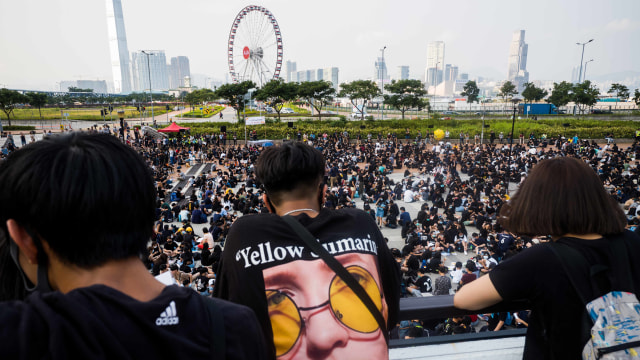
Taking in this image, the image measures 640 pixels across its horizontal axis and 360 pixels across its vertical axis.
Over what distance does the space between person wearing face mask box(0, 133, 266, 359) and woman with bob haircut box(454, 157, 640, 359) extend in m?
0.89

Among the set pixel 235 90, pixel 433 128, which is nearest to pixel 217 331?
pixel 433 128

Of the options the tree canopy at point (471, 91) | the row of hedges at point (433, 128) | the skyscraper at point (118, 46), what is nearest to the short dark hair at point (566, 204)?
the row of hedges at point (433, 128)

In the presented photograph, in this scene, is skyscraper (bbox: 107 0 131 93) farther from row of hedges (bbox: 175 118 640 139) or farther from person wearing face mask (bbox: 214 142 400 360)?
person wearing face mask (bbox: 214 142 400 360)

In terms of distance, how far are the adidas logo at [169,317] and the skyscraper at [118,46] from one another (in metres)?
177

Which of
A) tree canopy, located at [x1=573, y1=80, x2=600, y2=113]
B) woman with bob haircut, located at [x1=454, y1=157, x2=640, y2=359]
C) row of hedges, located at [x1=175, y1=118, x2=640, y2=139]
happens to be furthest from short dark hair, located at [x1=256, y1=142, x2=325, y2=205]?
tree canopy, located at [x1=573, y1=80, x2=600, y2=113]

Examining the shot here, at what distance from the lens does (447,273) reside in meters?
7.21

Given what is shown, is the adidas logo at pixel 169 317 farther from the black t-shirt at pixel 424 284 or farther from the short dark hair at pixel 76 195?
the black t-shirt at pixel 424 284

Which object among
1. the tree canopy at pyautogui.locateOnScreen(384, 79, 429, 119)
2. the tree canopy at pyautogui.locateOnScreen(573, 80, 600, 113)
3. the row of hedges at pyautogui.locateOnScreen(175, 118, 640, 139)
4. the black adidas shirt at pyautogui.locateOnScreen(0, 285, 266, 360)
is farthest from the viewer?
the tree canopy at pyautogui.locateOnScreen(573, 80, 600, 113)

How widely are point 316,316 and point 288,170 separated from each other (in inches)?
19.2

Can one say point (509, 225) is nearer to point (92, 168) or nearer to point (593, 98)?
point (92, 168)

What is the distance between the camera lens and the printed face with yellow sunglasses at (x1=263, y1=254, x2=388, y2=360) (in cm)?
113

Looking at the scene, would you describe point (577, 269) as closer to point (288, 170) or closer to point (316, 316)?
point (316, 316)

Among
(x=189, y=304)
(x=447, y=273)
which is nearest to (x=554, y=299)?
(x=189, y=304)

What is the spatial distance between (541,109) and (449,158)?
3322cm
